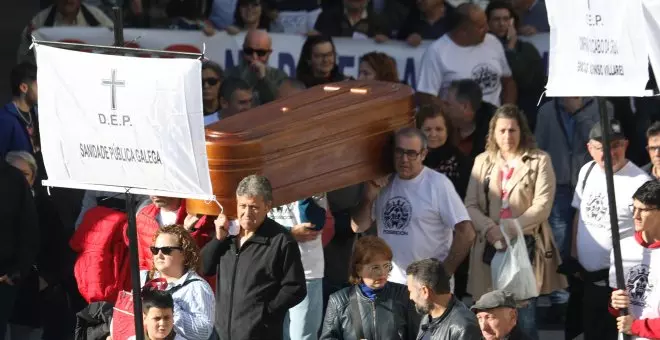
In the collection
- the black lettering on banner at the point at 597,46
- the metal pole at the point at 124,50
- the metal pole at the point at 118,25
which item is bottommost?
the black lettering on banner at the point at 597,46

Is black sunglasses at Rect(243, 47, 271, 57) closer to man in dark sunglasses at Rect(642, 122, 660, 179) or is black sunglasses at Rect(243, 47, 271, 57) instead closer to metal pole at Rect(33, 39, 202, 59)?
man in dark sunglasses at Rect(642, 122, 660, 179)

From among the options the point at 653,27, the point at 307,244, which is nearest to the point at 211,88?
the point at 307,244

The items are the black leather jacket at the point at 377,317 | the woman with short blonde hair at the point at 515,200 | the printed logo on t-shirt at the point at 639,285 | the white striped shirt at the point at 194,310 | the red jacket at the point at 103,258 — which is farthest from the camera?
the woman with short blonde hair at the point at 515,200

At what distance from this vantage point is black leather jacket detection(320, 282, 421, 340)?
29.7 ft

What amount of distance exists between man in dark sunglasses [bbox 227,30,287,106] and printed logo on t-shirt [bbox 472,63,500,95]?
1348mm

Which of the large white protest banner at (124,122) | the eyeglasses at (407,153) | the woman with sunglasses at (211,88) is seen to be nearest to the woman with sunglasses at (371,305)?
the eyeglasses at (407,153)

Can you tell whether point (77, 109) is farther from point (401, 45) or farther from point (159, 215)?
point (401, 45)

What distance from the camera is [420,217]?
32.2 feet

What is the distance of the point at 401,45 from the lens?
44.3 feet

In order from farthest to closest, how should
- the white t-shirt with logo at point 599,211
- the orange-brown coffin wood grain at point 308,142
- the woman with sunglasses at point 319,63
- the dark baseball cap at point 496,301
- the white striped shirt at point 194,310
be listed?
1. the woman with sunglasses at point 319,63
2. the white t-shirt with logo at point 599,211
3. the orange-brown coffin wood grain at point 308,142
4. the dark baseball cap at point 496,301
5. the white striped shirt at point 194,310

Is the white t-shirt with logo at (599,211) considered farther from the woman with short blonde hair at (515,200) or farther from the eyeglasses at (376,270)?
the eyeglasses at (376,270)

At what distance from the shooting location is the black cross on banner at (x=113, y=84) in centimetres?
724

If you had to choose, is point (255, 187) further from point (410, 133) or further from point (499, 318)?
point (499, 318)

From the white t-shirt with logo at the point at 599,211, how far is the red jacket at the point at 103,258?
2.62 m
